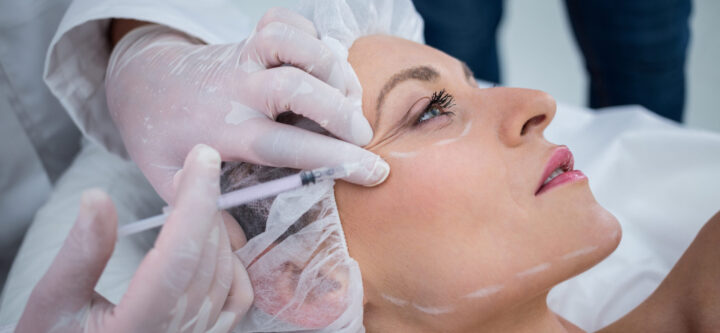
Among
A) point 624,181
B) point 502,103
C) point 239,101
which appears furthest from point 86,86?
point 624,181

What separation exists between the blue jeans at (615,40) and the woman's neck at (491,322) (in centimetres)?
108

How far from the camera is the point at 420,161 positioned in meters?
0.95

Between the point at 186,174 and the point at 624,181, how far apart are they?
132cm

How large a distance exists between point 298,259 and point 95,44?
0.79 m

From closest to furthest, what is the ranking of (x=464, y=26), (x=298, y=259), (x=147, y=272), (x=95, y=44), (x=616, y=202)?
1. (x=147, y=272)
2. (x=298, y=259)
3. (x=95, y=44)
4. (x=616, y=202)
5. (x=464, y=26)

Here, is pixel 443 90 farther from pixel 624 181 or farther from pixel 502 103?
pixel 624 181

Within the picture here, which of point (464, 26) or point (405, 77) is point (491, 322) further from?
point (464, 26)

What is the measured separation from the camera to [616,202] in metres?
1.60

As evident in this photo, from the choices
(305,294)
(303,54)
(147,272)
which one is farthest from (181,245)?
(303,54)

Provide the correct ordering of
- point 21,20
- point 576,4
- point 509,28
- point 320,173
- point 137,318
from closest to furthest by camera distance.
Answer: point 137,318, point 320,173, point 21,20, point 576,4, point 509,28

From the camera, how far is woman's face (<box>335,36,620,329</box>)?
918mm

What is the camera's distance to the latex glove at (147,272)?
77cm

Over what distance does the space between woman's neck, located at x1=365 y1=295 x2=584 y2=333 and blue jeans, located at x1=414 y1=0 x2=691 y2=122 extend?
3.54 feet

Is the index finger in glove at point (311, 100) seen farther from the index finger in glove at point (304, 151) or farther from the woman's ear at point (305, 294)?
the woman's ear at point (305, 294)
